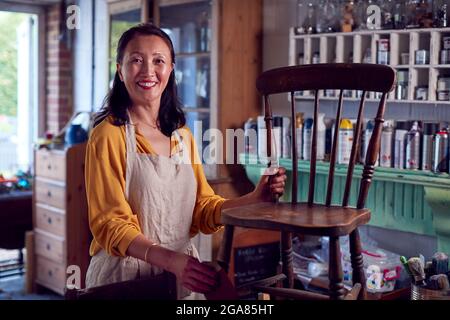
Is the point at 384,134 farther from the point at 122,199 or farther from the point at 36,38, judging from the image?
the point at 36,38

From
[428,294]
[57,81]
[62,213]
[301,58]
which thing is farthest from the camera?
[57,81]

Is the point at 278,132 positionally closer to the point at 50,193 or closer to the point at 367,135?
the point at 367,135

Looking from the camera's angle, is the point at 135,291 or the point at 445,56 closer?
the point at 135,291

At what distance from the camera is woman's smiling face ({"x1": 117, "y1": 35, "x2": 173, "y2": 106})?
5.05 feet

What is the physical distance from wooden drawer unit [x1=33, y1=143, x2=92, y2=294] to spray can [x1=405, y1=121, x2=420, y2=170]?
158 cm

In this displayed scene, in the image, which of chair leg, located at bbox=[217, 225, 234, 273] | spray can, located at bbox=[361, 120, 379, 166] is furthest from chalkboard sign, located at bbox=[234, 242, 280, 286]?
chair leg, located at bbox=[217, 225, 234, 273]

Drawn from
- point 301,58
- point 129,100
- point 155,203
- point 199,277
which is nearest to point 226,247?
point 199,277

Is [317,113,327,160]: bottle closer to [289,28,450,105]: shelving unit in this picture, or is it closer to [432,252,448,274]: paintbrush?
[289,28,450,105]: shelving unit

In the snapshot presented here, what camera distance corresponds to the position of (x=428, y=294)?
6.08ft

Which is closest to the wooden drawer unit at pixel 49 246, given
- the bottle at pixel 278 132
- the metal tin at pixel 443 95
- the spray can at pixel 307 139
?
the bottle at pixel 278 132

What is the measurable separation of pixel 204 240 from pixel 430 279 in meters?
1.13

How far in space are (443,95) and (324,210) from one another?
963 millimetres

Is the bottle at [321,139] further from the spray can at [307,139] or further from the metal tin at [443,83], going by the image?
the metal tin at [443,83]

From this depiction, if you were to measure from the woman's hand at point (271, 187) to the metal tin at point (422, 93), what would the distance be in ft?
2.93
